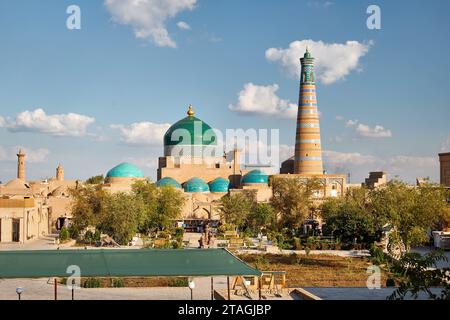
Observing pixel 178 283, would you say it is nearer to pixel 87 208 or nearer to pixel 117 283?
pixel 117 283

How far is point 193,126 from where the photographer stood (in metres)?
54.7

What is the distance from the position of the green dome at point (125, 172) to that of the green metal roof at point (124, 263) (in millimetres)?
35457

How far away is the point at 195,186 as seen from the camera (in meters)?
48.4

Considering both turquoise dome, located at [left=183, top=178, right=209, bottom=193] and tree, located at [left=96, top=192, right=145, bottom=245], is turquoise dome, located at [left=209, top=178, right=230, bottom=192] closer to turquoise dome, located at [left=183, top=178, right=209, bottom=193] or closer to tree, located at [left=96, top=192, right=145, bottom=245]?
turquoise dome, located at [left=183, top=178, right=209, bottom=193]

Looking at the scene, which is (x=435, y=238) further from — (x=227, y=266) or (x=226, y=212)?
(x=227, y=266)

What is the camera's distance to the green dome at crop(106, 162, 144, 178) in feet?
159

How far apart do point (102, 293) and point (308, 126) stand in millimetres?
37929

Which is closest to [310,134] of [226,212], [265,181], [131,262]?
[265,181]

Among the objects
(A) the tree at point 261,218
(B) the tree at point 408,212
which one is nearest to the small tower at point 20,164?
(A) the tree at point 261,218

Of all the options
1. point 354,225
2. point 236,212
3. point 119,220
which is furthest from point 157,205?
point 354,225

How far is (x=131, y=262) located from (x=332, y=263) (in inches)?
398

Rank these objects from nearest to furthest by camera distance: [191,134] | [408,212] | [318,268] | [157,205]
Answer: [408,212], [318,268], [157,205], [191,134]

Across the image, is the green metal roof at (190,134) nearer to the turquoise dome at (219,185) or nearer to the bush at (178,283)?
the turquoise dome at (219,185)

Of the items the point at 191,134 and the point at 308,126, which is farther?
the point at 191,134
